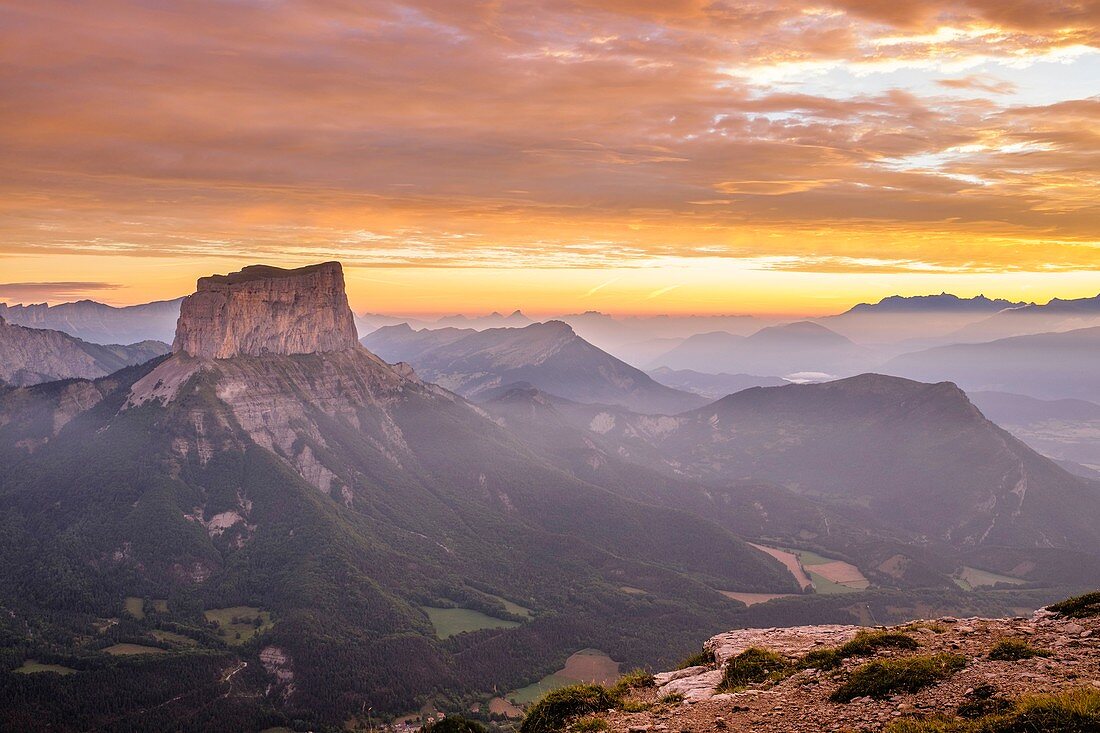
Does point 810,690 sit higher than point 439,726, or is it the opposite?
point 810,690

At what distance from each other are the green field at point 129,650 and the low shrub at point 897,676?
207 m

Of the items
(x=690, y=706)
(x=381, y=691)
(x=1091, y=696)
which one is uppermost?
(x=1091, y=696)

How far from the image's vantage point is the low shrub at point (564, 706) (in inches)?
1198

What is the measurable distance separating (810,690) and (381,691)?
170 m

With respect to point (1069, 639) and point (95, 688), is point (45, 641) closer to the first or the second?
point (95, 688)

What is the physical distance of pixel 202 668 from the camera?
17538 cm

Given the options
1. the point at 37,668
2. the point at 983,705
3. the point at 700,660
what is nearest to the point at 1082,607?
the point at 983,705

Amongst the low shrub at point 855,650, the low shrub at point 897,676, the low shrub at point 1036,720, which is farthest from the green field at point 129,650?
the low shrub at point 1036,720

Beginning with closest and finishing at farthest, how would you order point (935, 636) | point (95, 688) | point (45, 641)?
point (935, 636) < point (95, 688) < point (45, 641)

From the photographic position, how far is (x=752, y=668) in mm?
32625

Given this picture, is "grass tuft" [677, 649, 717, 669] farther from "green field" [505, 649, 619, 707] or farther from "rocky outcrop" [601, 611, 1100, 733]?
"green field" [505, 649, 619, 707]

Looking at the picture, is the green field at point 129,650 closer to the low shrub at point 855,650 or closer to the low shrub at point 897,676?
the low shrub at point 855,650

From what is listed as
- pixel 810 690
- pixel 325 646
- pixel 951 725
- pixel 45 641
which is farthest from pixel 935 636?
pixel 45 641

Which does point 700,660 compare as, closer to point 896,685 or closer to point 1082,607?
point 896,685
